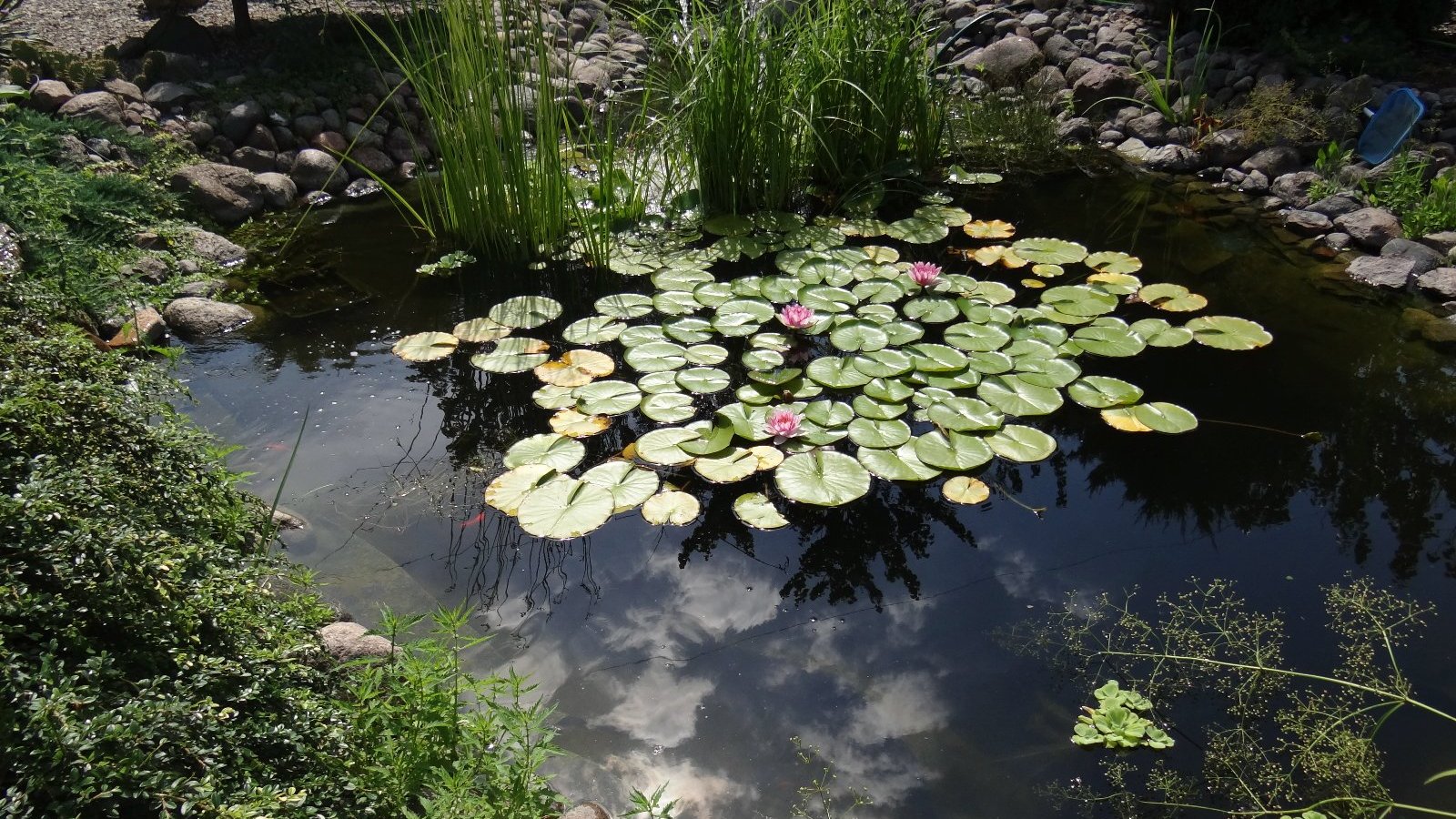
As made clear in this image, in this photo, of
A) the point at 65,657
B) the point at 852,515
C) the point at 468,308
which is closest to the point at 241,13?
the point at 468,308

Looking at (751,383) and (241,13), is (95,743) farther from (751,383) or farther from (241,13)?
(241,13)

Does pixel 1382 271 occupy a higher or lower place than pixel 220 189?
lower

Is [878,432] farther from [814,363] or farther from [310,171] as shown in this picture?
[310,171]

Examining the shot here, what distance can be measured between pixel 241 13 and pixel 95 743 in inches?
250

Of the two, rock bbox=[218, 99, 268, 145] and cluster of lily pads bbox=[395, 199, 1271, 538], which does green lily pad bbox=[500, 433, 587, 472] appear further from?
rock bbox=[218, 99, 268, 145]

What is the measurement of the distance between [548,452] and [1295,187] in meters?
4.27

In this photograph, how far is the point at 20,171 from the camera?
4.07m

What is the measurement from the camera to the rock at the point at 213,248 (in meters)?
4.54

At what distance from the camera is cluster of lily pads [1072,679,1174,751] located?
2.25 m

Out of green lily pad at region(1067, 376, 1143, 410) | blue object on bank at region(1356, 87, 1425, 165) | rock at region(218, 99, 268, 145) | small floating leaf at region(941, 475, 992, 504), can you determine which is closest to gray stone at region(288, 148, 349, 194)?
rock at region(218, 99, 268, 145)

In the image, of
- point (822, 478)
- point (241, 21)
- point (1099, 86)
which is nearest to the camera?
point (822, 478)

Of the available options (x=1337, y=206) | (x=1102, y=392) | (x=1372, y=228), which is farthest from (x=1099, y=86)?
(x=1102, y=392)

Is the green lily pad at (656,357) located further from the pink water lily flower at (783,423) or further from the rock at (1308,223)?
the rock at (1308,223)

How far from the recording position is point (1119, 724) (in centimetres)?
227
